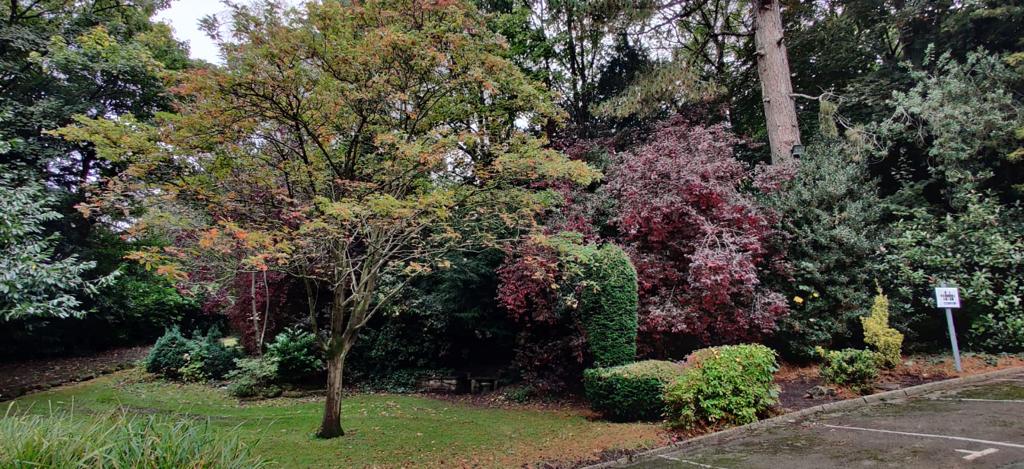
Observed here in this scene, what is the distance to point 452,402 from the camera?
9422mm

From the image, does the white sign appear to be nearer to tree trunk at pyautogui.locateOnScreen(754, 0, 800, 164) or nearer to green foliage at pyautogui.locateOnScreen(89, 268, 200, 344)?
tree trunk at pyautogui.locateOnScreen(754, 0, 800, 164)

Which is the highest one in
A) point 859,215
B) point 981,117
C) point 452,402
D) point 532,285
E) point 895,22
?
point 895,22

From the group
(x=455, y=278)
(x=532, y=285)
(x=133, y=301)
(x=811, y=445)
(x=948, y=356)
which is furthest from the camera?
(x=133, y=301)

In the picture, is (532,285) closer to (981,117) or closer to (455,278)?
(455,278)

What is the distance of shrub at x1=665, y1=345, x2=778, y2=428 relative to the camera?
585cm

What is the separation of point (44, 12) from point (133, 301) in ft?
26.7

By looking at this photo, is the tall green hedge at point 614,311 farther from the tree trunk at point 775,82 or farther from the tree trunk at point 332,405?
the tree trunk at point 775,82

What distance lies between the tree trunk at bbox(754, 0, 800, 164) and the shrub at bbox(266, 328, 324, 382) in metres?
11.3

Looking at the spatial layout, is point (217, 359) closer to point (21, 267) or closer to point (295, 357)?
point (295, 357)

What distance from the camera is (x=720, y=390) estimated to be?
5879mm

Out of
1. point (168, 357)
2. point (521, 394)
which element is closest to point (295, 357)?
point (168, 357)

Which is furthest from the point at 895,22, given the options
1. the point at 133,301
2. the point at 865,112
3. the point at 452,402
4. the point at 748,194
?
the point at 133,301

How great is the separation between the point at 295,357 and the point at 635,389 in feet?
24.5

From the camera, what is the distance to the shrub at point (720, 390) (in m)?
5.85
